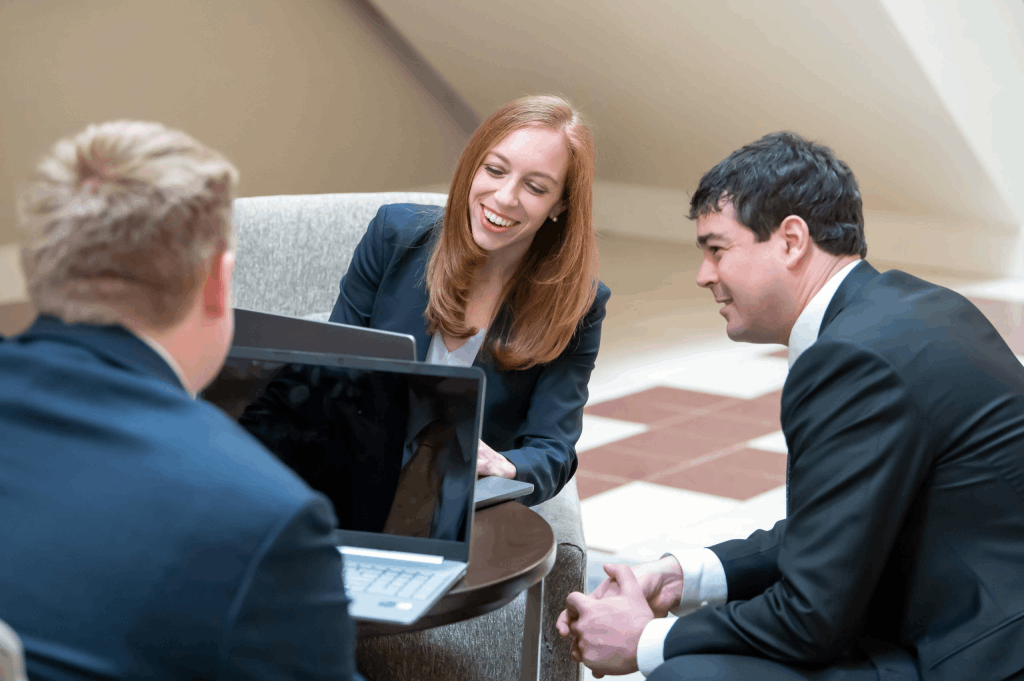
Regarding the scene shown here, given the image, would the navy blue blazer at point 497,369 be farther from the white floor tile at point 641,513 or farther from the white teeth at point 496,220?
the white floor tile at point 641,513

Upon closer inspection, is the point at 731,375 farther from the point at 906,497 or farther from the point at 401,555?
the point at 401,555

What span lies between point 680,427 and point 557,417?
205 cm

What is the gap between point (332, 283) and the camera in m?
2.68

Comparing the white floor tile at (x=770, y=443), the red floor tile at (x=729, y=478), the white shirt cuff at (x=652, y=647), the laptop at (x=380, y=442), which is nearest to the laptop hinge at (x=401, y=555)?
the laptop at (x=380, y=442)

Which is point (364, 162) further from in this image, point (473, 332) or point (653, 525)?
point (473, 332)

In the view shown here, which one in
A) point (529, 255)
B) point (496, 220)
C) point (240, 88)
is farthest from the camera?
point (240, 88)

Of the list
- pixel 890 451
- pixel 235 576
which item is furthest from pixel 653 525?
pixel 235 576

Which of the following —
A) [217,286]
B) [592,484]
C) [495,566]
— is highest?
[217,286]

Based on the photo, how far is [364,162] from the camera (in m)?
7.69

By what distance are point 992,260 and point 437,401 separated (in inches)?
243

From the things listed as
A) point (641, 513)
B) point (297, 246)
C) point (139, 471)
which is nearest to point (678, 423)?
point (641, 513)

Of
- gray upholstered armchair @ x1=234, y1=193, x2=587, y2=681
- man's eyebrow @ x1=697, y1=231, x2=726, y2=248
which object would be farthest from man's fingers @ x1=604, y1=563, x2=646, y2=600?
man's eyebrow @ x1=697, y1=231, x2=726, y2=248

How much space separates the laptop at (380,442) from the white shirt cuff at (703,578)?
504 mm

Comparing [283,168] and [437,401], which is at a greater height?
[437,401]
